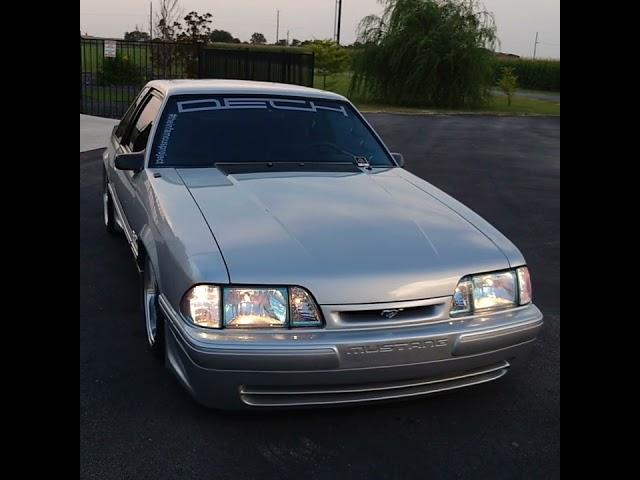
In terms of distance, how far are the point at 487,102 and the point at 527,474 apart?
82.9 ft

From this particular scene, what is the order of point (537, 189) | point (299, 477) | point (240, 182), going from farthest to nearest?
point (537, 189) < point (240, 182) < point (299, 477)

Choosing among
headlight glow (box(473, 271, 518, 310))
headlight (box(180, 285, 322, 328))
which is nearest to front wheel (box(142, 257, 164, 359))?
headlight (box(180, 285, 322, 328))

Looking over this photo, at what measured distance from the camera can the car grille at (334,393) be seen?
2.80 meters

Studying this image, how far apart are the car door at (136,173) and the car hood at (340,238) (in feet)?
1.49

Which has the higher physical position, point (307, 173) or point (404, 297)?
point (307, 173)

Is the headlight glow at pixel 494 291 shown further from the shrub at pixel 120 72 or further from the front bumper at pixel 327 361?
the shrub at pixel 120 72

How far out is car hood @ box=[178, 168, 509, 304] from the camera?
9.16 feet

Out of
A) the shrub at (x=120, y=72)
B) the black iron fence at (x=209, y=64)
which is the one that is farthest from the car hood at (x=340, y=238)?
the shrub at (x=120, y=72)

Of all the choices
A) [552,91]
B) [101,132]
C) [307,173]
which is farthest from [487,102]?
[307,173]

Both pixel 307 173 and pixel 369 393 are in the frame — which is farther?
pixel 307 173

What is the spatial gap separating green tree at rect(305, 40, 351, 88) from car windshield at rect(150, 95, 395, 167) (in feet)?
87.4
